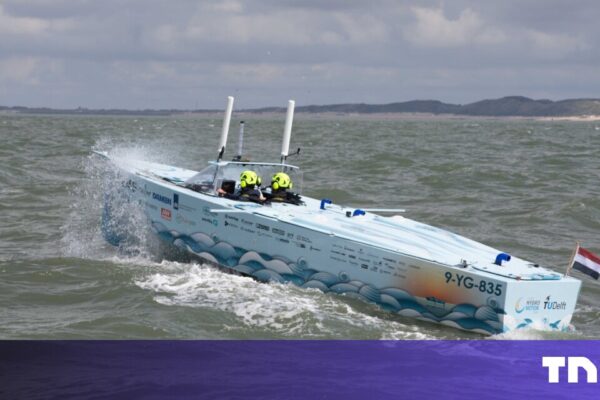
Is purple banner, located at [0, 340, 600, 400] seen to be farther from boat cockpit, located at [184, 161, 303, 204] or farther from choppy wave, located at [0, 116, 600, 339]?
boat cockpit, located at [184, 161, 303, 204]

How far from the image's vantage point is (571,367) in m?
9.74

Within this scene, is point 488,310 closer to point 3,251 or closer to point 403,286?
point 403,286

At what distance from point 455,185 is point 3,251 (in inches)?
581

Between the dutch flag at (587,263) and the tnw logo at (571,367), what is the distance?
5.95 feet

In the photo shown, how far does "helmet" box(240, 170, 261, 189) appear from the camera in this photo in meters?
15.6

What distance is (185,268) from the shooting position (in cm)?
1536

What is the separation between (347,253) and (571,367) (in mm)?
4226

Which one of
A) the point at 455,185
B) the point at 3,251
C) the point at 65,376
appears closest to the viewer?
the point at 65,376

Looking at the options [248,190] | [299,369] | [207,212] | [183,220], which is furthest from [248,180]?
[299,369]

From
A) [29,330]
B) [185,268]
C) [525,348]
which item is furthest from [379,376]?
[185,268]

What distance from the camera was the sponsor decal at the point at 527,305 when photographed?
11.7 m

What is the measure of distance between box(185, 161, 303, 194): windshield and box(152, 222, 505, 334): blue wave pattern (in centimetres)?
94

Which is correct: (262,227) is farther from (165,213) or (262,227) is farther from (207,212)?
(165,213)

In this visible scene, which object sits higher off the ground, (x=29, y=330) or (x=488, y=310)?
(x=488, y=310)
